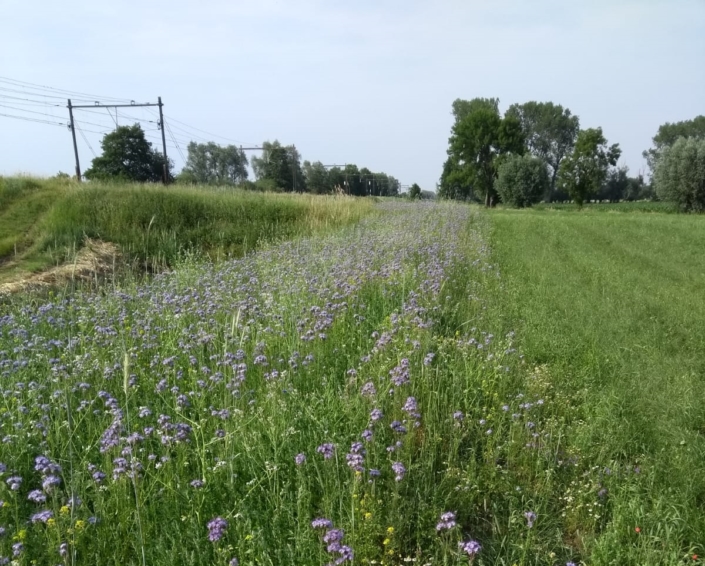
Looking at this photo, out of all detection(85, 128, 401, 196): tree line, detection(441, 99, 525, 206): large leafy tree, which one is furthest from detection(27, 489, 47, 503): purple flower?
detection(441, 99, 525, 206): large leafy tree

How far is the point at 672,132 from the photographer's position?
88.6 metres

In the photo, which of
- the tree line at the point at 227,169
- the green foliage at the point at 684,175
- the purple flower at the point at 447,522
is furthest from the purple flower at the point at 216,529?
the green foliage at the point at 684,175

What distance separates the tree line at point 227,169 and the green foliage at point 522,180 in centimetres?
1664

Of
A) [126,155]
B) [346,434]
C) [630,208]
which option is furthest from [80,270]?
[630,208]

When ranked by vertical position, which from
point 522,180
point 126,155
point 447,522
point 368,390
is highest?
point 126,155

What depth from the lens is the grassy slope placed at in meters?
2.54

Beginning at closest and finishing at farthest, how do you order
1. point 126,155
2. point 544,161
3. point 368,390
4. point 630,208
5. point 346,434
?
1. point 346,434
2. point 368,390
3. point 126,155
4. point 630,208
5. point 544,161

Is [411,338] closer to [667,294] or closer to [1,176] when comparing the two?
[667,294]

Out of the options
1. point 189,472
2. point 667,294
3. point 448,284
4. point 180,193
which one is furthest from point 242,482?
point 180,193

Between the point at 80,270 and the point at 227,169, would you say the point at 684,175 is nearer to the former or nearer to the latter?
the point at 80,270

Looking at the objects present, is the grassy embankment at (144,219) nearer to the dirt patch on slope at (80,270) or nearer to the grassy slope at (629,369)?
the dirt patch on slope at (80,270)

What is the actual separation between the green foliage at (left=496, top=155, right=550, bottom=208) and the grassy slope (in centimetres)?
4210

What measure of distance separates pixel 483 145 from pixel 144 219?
183 ft

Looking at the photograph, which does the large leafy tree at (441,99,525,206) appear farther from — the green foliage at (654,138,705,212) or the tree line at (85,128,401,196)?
the green foliage at (654,138,705,212)
